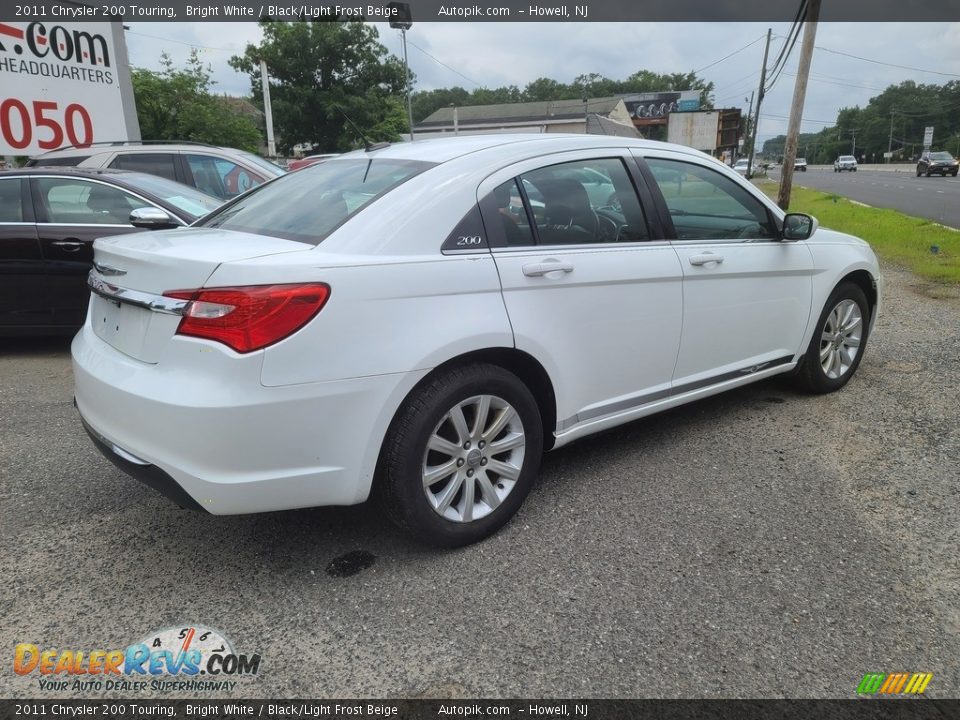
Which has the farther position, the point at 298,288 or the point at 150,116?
the point at 150,116

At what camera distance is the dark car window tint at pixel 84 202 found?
17.8 feet

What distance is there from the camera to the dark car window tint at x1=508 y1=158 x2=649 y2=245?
301 cm

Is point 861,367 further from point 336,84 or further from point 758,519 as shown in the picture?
point 336,84

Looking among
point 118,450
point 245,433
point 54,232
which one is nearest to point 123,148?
point 54,232

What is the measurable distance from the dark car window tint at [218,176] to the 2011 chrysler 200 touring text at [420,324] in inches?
194

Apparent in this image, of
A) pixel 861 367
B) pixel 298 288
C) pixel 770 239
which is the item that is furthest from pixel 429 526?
pixel 861 367

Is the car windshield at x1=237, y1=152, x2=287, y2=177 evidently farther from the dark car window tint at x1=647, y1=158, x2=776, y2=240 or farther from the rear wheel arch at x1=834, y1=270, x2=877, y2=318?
the rear wheel arch at x1=834, y1=270, x2=877, y2=318

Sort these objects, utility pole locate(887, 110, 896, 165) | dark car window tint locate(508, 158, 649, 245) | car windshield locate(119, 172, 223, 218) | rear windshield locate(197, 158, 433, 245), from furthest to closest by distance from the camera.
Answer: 1. utility pole locate(887, 110, 896, 165)
2. car windshield locate(119, 172, 223, 218)
3. dark car window tint locate(508, 158, 649, 245)
4. rear windshield locate(197, 158, 433, 245)

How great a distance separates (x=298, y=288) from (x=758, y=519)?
2.18 m

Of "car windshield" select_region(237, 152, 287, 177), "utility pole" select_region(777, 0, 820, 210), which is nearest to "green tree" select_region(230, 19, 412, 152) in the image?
"utility pole" select_region(777, 0, 820, 210)

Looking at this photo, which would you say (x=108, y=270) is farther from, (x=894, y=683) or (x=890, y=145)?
(x=890, y=145)

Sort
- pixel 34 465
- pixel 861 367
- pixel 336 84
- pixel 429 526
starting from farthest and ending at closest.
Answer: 1. pixel 336 84
2. pixel 861 367
3. pixel 34 465
4. pixel 429 526

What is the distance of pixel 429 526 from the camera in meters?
2.63

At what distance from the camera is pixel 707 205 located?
149 inches
